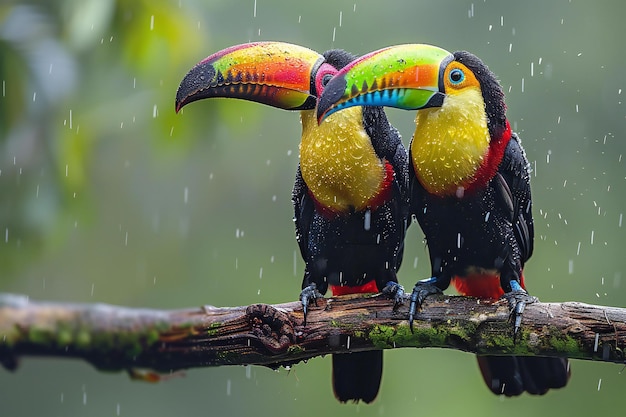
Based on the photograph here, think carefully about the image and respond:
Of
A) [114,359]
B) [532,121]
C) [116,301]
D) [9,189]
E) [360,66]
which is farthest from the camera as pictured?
[116,301]

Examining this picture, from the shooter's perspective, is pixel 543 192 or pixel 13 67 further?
pixel 543 192

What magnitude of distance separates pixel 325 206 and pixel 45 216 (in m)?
1.98

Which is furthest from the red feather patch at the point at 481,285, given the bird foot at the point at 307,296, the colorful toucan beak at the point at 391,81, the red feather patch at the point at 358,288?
the colorful toucan beak at the point at 391,81

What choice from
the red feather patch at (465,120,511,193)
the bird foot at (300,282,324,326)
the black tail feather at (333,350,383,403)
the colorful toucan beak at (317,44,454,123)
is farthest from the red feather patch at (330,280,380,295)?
the colorful toucan beak at (317,44,454,123)

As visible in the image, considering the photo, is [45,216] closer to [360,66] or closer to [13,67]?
[13,67]

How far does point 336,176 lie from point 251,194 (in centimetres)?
491

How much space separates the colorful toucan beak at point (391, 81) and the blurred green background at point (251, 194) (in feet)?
6.31

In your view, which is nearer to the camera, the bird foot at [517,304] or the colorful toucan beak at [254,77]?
the bird foot at [517,304]

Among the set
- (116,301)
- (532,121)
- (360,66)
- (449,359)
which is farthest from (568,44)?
(360,66)

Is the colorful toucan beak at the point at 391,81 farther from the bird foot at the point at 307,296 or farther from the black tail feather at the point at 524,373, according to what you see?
the black tail feather at the point at 524,373

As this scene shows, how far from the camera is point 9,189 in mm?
5016

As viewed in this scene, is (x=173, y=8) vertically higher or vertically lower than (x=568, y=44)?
lower

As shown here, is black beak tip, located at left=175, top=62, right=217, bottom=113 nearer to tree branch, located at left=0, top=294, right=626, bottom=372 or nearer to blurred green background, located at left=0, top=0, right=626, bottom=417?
tree branch, located at left=0, top=294, right=626, bottom=372

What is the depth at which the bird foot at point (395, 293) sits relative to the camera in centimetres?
294
